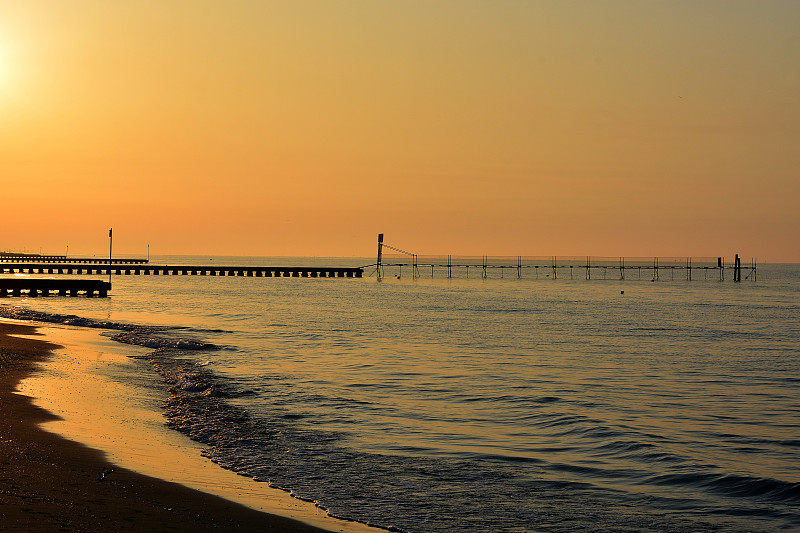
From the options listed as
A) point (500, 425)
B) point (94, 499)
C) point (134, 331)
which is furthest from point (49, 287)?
point (94, 499)

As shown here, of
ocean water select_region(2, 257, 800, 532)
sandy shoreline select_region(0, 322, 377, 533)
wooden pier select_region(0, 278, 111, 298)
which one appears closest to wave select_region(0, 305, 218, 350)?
ocean water select_region(2, 257, 800, 532)

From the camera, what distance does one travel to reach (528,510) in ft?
34.3

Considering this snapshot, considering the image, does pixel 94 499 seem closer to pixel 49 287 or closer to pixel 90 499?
pixel 90 499

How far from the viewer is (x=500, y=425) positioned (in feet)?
54.3

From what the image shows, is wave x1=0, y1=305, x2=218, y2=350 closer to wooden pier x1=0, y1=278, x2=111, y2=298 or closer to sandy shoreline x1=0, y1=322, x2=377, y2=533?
sandy shoreline x1=0, y1=322, x2=377, y2=533

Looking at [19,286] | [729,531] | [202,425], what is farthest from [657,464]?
[19,286]

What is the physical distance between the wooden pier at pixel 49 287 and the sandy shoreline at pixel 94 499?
64174 millimetres

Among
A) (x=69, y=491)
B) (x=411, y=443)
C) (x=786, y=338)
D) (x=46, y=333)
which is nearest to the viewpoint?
(x=69, y=491)

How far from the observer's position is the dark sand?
336 inches

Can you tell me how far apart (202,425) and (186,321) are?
32.1 m

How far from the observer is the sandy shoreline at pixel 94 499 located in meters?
8.58

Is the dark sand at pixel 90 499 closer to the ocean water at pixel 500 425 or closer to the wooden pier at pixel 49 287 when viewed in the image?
the ocean water at pixel 500 425

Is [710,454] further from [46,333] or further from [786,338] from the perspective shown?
[786,338]

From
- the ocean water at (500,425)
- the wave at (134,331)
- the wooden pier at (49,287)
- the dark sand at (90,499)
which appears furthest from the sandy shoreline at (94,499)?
the wooden pier at (49,287)
